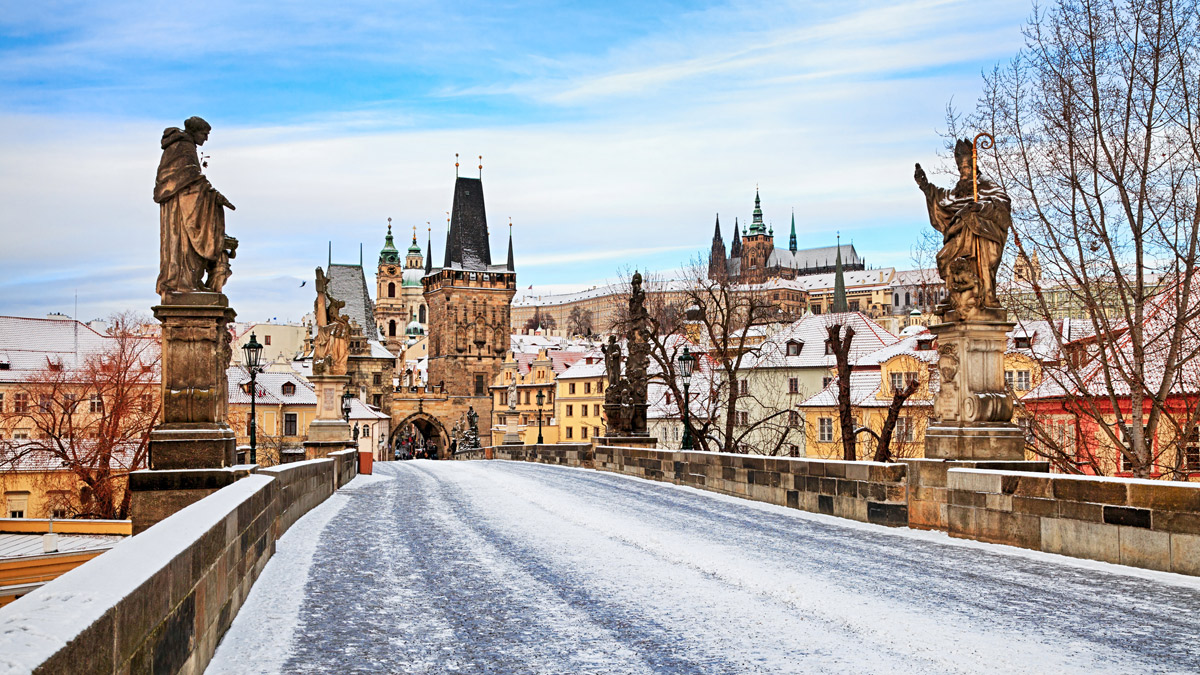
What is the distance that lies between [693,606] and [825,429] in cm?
4681

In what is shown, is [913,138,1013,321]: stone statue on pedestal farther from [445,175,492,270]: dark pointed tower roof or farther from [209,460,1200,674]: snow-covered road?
[445,175,492,270]: dark pointed tower roof

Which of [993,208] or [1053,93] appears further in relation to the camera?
[1053,93]

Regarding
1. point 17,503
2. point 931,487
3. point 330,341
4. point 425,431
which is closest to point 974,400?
point 931,487

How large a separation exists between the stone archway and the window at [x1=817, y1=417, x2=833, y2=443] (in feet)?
221

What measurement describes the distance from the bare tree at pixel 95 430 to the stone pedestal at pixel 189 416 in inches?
912

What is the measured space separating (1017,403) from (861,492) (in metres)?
10.0

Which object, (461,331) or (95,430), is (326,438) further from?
(461,331)

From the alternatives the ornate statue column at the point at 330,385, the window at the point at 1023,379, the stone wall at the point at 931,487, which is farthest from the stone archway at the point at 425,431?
the stone wall at the point at 931,487

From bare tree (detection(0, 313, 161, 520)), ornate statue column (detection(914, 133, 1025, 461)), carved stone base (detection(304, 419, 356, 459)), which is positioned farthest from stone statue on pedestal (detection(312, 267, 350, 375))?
ornate statue column (detection(914, 133, 1025, 461))

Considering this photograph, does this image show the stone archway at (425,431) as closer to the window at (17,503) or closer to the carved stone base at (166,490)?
the window at (17,503)

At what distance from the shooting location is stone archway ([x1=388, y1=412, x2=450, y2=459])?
116 meters

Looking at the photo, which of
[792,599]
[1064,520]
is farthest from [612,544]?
[1064,520]

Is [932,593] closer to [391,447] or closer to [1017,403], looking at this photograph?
[1017,403]

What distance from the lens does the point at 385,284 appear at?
193m
